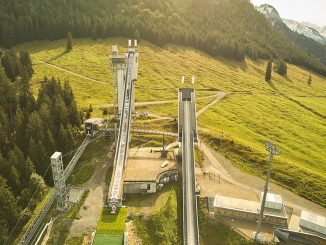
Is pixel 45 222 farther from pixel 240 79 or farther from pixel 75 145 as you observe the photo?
pixel 240 79

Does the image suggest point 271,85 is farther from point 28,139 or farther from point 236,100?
point 28,139

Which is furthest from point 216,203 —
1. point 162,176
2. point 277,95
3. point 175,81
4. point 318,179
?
point 277,95

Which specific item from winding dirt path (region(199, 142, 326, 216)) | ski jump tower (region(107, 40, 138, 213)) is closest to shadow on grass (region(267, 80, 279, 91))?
winding dirt path (region(199, 142, 326, 216))

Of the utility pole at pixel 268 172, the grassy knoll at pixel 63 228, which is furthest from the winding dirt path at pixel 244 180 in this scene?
the grassy knoll at pixel 63 228

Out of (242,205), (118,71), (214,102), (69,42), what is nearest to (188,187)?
(242,205)

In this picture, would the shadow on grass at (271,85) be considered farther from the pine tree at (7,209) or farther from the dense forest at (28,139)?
the pine tree at (7,209)

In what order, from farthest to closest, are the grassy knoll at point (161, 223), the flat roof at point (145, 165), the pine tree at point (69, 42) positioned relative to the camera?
the pine tree at point (69, 42) → the flat roof at point (145, 165) → the grassy knoll at point (161, 223)
